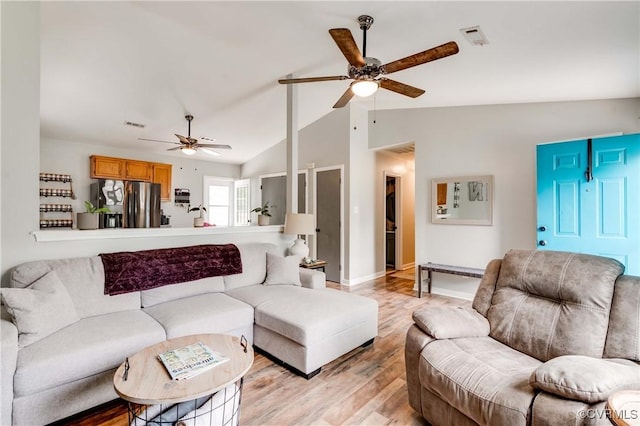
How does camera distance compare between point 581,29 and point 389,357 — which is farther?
point 389,357

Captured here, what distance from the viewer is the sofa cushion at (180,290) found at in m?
2.58

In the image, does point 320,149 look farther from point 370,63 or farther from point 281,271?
point 370,63

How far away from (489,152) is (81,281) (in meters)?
4.76

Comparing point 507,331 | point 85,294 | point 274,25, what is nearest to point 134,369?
point 85,294

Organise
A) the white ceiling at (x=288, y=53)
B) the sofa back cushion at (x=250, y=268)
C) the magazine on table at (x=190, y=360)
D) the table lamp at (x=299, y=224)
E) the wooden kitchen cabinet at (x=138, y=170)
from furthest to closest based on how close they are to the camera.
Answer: the wooden kitchen cabinet at (x=138, y=170) → the table lamp at (x=299, y=224) → the sofa back cushion at (x=250, y=268) → the white ceiling at (x=288, y=53) → the magazine on table at (x=190, y=360)

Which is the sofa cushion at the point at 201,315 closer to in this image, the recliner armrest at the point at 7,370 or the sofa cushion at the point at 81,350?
the sofa cushion at the point at 81,350

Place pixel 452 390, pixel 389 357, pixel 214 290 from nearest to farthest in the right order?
pixel 452 390 → pixel 389 357 → pixel 214 290

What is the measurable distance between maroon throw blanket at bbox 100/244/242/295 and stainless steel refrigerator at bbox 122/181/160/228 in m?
2.49

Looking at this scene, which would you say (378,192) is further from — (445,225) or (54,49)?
(54,49)

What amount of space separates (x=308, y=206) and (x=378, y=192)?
136 centimetres

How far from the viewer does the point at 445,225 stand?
180 inches

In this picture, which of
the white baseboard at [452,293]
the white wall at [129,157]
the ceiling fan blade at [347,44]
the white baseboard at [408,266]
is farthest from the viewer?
→ the white baseboard at [408,266]

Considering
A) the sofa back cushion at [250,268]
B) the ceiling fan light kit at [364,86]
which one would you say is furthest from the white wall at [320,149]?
the ceiling fan light kit at [364,86]

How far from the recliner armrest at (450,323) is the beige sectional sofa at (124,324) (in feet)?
2.50
